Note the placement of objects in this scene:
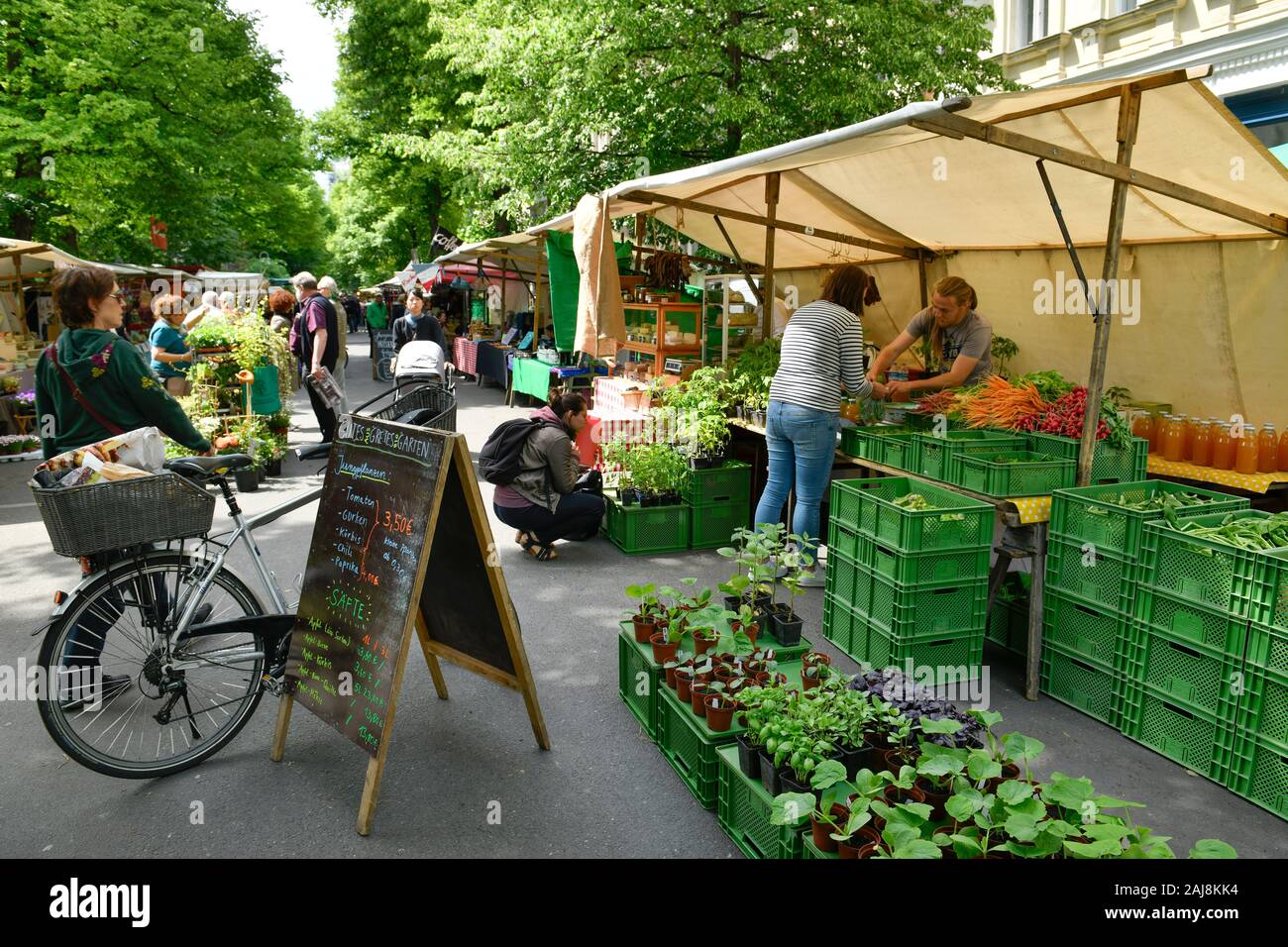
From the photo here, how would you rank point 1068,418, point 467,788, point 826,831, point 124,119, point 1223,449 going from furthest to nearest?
point 124,119, point 1223,449, point 1068,418, point 467,788, point 826,831

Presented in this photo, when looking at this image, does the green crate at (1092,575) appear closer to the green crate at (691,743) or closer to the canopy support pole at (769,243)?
the green crate at (691,743)

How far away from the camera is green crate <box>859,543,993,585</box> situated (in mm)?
4844

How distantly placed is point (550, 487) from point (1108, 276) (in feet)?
13.9

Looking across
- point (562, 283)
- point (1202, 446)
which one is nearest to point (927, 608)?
point (1202, 446)

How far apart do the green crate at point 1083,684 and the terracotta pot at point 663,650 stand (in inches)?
84.4

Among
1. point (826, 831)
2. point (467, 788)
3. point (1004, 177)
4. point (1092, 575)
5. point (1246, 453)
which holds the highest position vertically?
point (1004, 177)

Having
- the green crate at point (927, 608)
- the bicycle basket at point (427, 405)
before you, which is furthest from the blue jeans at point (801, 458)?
the bicycle basket at point (427, 405)

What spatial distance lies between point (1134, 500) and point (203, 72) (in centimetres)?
2290

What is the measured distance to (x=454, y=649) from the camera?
4.59 metres

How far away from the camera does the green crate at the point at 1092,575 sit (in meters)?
4.54

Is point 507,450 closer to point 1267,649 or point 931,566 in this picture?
point 931,566

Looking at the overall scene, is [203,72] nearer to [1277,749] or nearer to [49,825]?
[49,825]

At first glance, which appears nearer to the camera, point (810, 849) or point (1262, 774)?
point (810, 849)

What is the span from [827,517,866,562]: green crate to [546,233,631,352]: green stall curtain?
6.28 m
